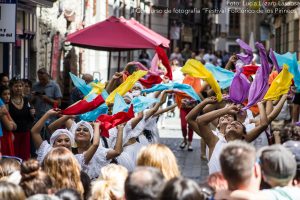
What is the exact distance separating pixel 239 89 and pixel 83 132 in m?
1.86

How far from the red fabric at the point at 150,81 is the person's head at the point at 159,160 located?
5693mm

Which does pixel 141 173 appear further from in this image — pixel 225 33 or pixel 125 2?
pixel 225 33

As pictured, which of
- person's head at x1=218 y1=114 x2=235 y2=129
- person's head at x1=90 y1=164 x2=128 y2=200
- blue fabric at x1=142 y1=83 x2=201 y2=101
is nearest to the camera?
person's head at x1=90 y1=164 x2=128 y2=200

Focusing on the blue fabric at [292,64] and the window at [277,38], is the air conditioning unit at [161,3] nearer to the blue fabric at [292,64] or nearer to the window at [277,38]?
the window at [277,38]

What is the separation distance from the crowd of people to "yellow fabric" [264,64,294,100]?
0.23 ft

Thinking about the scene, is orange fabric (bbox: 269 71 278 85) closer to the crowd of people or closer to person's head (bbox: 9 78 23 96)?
the crowd of people

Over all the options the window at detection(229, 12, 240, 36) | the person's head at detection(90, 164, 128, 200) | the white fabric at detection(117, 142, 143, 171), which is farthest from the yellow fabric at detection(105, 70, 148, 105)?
the window at detection(229, 12, 240, 36)

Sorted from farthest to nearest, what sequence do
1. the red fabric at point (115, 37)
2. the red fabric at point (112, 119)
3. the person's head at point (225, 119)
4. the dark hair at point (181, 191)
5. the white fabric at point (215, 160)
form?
1. the red fabric at point (115, 37)
2. the red fabric at point (112, 119)
3. the person's head at point (225, 119)
4. the white fabric at point (215, 160)
5. the dark hair at point (181, 191)

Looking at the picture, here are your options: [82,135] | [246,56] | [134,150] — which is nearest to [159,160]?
[82,135]

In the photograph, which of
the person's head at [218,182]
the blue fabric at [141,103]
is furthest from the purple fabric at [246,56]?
the person's head at [218,182]

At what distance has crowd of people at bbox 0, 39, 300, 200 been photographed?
18.7ft

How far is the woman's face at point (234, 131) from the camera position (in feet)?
27.1

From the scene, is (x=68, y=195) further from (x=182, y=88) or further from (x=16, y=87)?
(x=16, y=87)

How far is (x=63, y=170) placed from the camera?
22.2 feet
